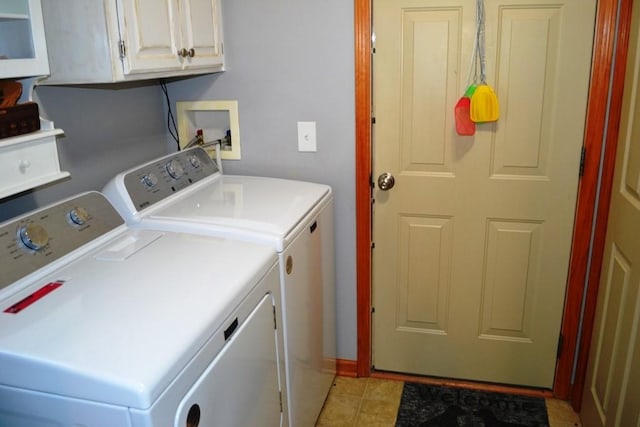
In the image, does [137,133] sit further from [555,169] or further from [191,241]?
[555,169]

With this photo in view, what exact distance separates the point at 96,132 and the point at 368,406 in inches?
64.3

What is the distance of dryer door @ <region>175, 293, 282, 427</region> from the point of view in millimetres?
1204

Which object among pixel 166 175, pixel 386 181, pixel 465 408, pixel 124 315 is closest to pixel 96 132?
pixel 166 175

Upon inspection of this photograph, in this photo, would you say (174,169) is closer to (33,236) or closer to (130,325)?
(33,236)

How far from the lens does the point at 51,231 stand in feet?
4.92

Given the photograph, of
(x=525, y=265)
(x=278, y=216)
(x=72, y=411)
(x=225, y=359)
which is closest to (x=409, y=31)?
(x=278, y=216)

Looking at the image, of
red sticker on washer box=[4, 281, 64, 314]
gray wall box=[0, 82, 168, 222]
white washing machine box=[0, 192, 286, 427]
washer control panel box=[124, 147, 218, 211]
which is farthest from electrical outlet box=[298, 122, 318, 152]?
red sticker on washer box=[4, 281, 64, 314]

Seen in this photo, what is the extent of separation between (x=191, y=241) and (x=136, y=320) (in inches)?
19.1

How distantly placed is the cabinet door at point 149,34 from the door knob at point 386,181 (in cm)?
95

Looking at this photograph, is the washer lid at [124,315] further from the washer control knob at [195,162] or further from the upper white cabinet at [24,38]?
the washer control knob at [195,162]

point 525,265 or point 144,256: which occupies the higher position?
point 144,256

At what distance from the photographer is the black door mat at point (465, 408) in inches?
90.1

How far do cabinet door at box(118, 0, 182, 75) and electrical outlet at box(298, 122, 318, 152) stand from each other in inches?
24.6

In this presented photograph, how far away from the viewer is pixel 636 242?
1738mm
